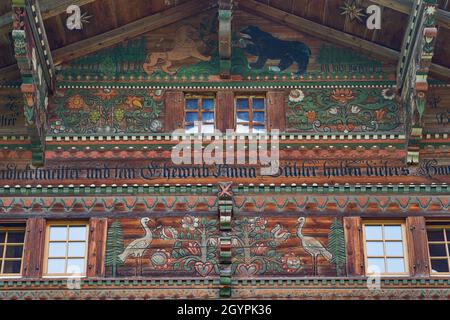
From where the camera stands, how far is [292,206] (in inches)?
844

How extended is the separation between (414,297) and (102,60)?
5607 millimetres

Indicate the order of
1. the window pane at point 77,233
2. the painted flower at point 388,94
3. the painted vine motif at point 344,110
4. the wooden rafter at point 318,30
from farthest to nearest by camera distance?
the wooden rafter at point 318,30 → the painted flower at point 388,94 → the painted vine motif at point 344,110 → the window pane at point 77,233

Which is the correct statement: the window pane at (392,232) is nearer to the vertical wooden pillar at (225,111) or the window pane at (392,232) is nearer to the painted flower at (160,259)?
the vertical wooden pillar at (225,111)

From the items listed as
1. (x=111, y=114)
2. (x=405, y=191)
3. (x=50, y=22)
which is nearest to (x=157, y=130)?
(x=111, y=114)

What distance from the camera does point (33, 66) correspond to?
21.3 metres

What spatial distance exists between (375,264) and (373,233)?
48 cm

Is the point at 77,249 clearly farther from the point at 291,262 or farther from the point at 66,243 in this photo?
the point at 291,262

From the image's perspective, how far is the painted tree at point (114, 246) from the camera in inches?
827

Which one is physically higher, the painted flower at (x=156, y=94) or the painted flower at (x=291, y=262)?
the painted flower at (x=156, y=94)

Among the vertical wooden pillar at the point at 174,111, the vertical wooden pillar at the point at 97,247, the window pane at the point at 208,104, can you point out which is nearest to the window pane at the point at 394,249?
the window pane at the point at 208,104

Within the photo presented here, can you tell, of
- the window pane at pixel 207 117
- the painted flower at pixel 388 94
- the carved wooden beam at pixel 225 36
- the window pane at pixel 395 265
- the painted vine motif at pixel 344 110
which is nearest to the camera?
the window pane at pixel 395 265

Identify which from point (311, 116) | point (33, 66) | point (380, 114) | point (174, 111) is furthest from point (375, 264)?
point (33, 66)

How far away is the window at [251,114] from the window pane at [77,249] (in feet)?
8.88

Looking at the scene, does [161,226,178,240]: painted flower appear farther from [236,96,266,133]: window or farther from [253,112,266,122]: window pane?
[253,112,266,122]: window pane
